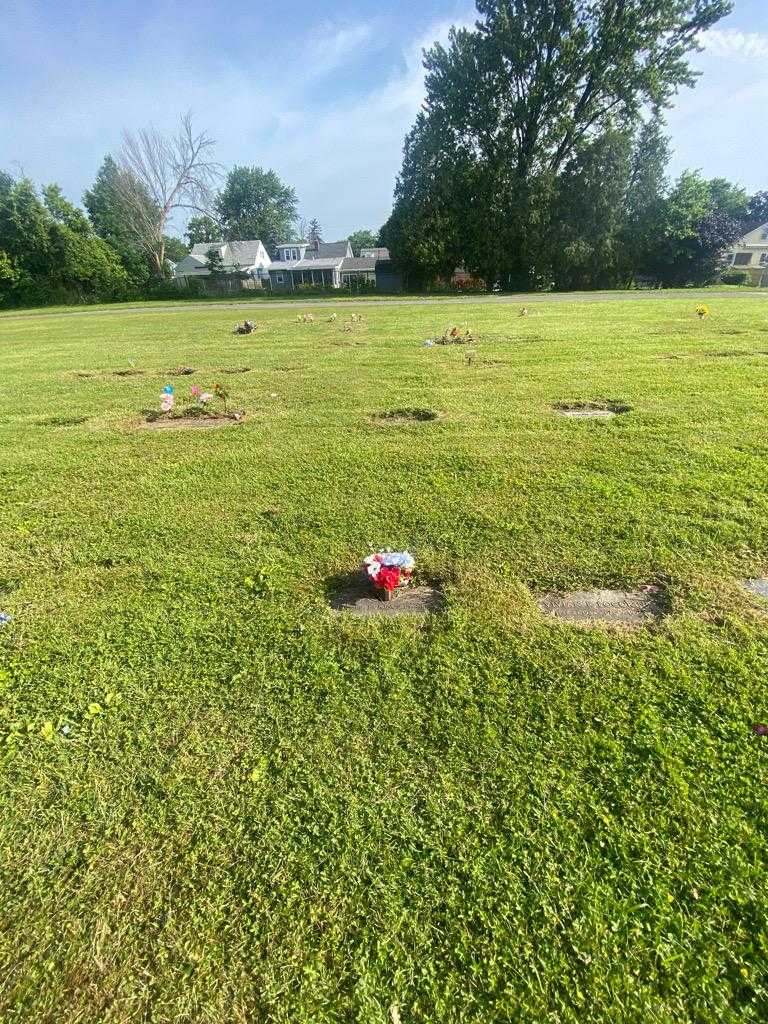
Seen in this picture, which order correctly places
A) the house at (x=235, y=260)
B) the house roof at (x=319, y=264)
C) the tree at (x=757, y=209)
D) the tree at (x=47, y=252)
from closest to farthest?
1. the tree at (x=47, y=252)
2. the house roof at (x=319, y=264)
3. the house at (x=235, y=260)
4. the tree at (x=757, y=209)

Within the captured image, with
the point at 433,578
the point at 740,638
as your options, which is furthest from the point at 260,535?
the point at 740,638

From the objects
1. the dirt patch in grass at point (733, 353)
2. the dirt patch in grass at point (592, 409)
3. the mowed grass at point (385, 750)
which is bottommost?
the mowed grass at point (385, 750)

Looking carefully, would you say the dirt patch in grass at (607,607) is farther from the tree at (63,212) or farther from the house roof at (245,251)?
the house roof at (245,251)

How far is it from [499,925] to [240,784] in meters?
0.84

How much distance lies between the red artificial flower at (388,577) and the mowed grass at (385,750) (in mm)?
216

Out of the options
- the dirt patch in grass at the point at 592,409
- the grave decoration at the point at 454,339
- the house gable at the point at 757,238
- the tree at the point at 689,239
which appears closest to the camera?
the dirt patch in grass at the point at 592,409

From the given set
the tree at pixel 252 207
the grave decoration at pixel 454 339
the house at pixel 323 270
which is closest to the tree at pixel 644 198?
the grave decoration at pixel 454 339

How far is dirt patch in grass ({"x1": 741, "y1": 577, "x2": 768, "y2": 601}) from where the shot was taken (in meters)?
2.33

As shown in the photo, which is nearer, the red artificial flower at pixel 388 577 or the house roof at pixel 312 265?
the red artificial flower at pixel 388 577

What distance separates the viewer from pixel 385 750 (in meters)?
1.70

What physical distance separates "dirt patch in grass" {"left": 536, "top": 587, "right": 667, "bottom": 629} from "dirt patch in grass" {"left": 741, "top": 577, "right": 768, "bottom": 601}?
411 millimetres

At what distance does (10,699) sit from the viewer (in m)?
1.99

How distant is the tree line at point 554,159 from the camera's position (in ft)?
84.1

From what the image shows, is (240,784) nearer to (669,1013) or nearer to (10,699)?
(10,699)
